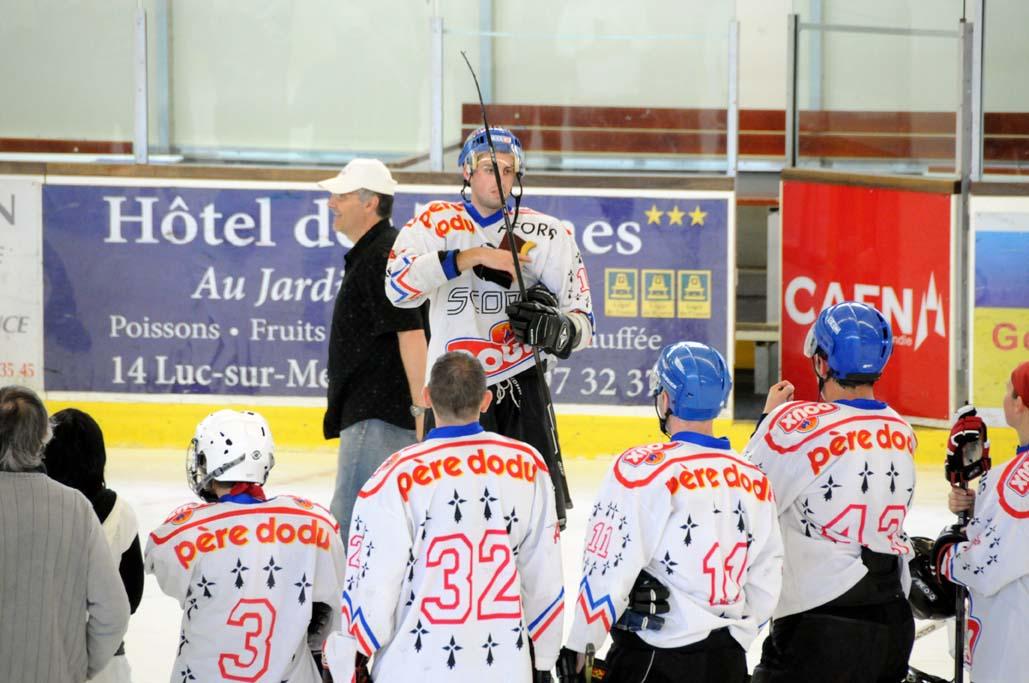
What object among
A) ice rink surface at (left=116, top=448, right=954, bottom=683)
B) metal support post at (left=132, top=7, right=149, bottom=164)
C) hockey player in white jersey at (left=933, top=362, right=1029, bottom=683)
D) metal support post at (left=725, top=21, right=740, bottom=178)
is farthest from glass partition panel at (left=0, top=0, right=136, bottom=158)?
hockey player in white jersey at (left=933, top=362, right=1029, bottom=683)

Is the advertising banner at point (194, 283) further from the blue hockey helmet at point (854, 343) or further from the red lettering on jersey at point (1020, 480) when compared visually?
the red lettering on jersey at point (1020, 480)

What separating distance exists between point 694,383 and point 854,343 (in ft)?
1.78

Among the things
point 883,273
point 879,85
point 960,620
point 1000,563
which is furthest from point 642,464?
point 879,85

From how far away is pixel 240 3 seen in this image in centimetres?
856

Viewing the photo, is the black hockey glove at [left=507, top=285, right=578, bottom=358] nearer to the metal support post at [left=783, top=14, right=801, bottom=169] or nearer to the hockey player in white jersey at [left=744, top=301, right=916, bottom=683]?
the hockey player in white jersey at [left=744, top=301, right=916, bottom=683]

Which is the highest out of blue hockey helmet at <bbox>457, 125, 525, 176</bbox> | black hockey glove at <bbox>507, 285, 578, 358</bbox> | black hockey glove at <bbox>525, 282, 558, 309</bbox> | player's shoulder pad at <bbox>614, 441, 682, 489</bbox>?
blue hockey helmet at <bbox>457, 125, 525, 176</bbox>

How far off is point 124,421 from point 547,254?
A: 191 inches

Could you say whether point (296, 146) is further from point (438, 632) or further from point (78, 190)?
point (438, 632)

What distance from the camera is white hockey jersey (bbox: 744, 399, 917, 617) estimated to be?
3355 millimetres

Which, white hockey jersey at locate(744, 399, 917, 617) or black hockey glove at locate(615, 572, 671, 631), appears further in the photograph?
white hockey jersey at locate(744, 399, 917, 617)

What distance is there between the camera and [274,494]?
6.93 m

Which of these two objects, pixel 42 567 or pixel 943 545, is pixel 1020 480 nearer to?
pixel 943 545

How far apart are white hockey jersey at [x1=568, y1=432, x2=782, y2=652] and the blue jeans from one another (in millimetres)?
1320

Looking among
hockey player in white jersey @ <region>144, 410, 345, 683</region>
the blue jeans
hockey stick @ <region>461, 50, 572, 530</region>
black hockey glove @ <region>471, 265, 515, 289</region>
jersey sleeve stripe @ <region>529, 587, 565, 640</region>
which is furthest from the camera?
the blue jeans
